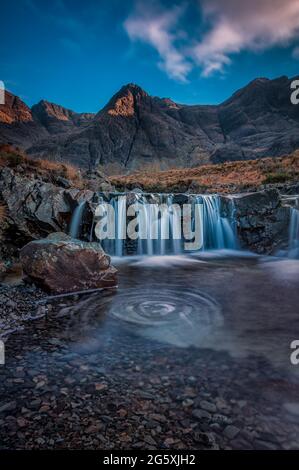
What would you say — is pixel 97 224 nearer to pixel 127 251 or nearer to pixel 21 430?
pixel 127 251

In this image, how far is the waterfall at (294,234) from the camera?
539 inches

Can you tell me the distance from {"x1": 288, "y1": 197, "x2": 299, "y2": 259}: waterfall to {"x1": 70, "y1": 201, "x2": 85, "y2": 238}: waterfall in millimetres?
9498

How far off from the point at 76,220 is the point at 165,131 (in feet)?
321

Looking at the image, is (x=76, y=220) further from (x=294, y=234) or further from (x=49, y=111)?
(x=49, y=111)

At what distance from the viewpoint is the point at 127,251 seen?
1465cm

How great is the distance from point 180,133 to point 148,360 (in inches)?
4337

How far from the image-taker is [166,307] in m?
6.75

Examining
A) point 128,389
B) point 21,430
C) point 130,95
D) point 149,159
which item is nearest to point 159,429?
point 128,389

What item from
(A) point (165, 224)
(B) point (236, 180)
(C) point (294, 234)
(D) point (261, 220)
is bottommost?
(C) point (294, 234)

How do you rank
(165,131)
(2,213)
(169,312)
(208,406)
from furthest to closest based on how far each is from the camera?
(165,131) → (2,213) → (169,312) → (208,406)

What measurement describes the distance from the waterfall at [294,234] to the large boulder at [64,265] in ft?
30.4

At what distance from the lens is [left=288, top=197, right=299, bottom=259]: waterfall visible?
44.9 ft

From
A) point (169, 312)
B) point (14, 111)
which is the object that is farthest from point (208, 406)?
point (14, 111)

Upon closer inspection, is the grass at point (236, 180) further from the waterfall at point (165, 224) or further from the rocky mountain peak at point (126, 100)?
the rocky mountain peak at point (126, 100)
